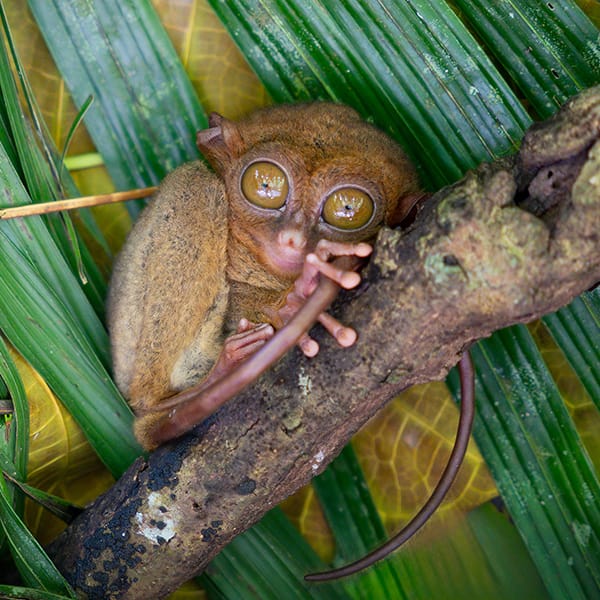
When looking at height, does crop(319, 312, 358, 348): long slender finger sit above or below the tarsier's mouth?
below

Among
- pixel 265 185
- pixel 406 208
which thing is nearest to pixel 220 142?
pixel 265 185

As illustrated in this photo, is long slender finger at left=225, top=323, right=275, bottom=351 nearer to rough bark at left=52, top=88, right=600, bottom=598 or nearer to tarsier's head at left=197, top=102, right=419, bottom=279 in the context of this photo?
rough bark at left=52, top=88, right=600, bottom=598

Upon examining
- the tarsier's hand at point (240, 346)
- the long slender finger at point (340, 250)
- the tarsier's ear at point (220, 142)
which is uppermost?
the tarsier's ear at point (220, 142)

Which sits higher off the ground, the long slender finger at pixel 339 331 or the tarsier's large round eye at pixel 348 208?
the tarsier's large round eye at pixel 348 208

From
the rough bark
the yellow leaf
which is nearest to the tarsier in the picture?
the rough bark

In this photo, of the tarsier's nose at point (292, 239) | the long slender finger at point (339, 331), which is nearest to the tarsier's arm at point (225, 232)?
the tarsier's nose at point (292, 239)

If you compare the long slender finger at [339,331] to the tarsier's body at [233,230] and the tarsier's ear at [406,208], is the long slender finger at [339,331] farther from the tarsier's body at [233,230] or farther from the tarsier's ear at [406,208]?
the tarsier's ear at [406,208]

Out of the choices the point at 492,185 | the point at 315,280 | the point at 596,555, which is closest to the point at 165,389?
the point at 315,280
